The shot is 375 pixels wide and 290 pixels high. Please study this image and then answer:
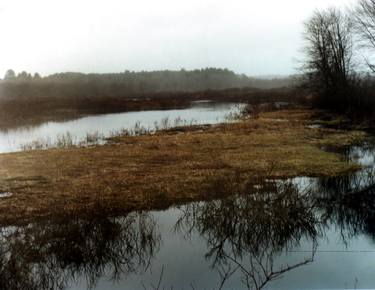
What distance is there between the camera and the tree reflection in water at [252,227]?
9070mm

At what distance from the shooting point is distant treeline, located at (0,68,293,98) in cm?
4612

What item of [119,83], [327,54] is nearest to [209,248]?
[327,54]

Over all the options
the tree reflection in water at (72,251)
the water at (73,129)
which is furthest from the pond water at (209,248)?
the water at (73,129)

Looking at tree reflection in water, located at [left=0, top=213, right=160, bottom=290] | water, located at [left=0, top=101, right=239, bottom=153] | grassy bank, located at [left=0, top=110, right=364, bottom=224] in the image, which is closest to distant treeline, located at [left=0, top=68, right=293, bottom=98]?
water, located at [left=0, top=101, right=239, bottom=153]

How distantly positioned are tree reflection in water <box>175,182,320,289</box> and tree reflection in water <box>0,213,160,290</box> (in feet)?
3.99

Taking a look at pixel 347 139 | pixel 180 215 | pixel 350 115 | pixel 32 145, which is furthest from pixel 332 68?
pixel 180 215

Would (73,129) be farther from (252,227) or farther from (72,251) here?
(252,227)

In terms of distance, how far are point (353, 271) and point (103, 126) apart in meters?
25.4

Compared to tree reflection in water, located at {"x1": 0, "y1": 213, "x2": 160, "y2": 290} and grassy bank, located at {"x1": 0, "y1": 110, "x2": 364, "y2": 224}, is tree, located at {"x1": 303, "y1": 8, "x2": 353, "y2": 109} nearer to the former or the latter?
grassy bank, located at {"x1": 0, "y1": 110, "x2": 364, "y2": 224}

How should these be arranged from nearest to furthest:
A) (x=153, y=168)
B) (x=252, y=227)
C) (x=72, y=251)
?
(x=72, y=251), (x=252, y=227), (x=153, y=168)

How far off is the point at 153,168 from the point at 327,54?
3113 centimetres

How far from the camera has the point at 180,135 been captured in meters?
25.4

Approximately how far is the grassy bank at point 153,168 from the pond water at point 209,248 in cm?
143

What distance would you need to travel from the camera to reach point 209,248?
966 cm
